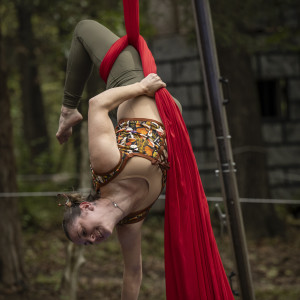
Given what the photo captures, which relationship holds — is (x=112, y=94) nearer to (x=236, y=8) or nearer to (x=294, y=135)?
(x=236, y=8)

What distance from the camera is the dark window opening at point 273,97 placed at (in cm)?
715

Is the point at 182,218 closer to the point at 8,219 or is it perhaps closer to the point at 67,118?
the point at 67,118

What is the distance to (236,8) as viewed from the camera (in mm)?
5227

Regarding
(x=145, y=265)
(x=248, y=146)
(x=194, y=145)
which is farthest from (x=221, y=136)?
(x=194, y=145)

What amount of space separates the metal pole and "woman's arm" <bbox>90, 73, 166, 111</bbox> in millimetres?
403

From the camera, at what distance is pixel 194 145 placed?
21.8ft

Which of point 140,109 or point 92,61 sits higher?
point 92,61

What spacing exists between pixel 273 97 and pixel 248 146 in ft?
5.30

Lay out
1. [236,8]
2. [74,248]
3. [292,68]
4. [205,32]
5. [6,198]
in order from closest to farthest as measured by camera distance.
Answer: [205,32] → [74,248] → [6,198] → [236,8] → [292,68]

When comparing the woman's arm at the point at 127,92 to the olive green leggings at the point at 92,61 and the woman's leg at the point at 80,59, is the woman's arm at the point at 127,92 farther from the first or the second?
the woman's leg at the point at 80,59

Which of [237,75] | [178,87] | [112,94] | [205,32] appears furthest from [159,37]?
[112,94]

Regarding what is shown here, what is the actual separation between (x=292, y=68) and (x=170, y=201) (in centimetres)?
555

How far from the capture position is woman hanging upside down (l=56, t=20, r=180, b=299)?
5.88ft

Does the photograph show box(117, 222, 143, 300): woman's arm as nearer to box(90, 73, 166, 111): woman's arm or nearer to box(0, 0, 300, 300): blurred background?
box(90, 73, 166, 111): woman's arm
